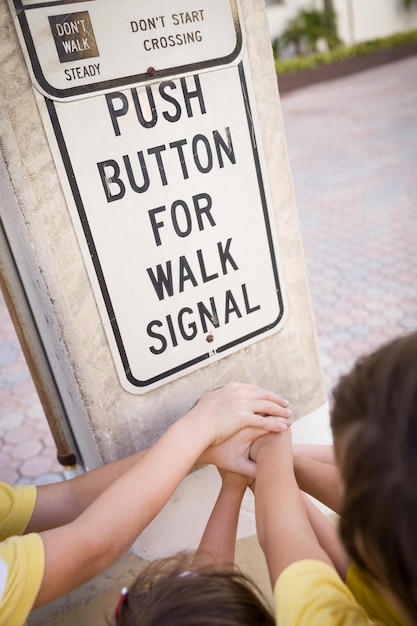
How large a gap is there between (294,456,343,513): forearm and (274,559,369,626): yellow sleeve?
0.33 metres

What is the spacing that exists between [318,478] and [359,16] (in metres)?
22.0

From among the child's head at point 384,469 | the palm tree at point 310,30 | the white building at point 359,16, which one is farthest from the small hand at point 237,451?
the white building at point 359,16

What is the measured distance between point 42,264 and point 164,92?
443 millimetres

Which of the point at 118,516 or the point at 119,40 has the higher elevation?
the point at 119,40

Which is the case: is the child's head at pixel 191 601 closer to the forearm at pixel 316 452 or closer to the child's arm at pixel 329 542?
the child's arm at pixel 329 542

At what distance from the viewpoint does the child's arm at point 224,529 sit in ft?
3.92

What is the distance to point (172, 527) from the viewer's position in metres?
1.53

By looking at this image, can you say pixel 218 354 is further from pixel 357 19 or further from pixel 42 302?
pixel 357 19

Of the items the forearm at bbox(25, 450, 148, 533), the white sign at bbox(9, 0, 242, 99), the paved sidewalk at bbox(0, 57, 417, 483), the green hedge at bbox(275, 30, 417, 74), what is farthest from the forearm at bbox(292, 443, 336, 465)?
the green hedge at bbox(275, 30, 417, 74)

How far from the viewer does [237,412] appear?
4.19 ft

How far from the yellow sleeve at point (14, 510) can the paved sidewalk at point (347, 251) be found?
1.81 meters

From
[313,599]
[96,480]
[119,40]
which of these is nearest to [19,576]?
[96,480]

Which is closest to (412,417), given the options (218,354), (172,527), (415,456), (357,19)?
(415,456)

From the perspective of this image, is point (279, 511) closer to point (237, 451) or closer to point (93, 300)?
point (237, 451)
